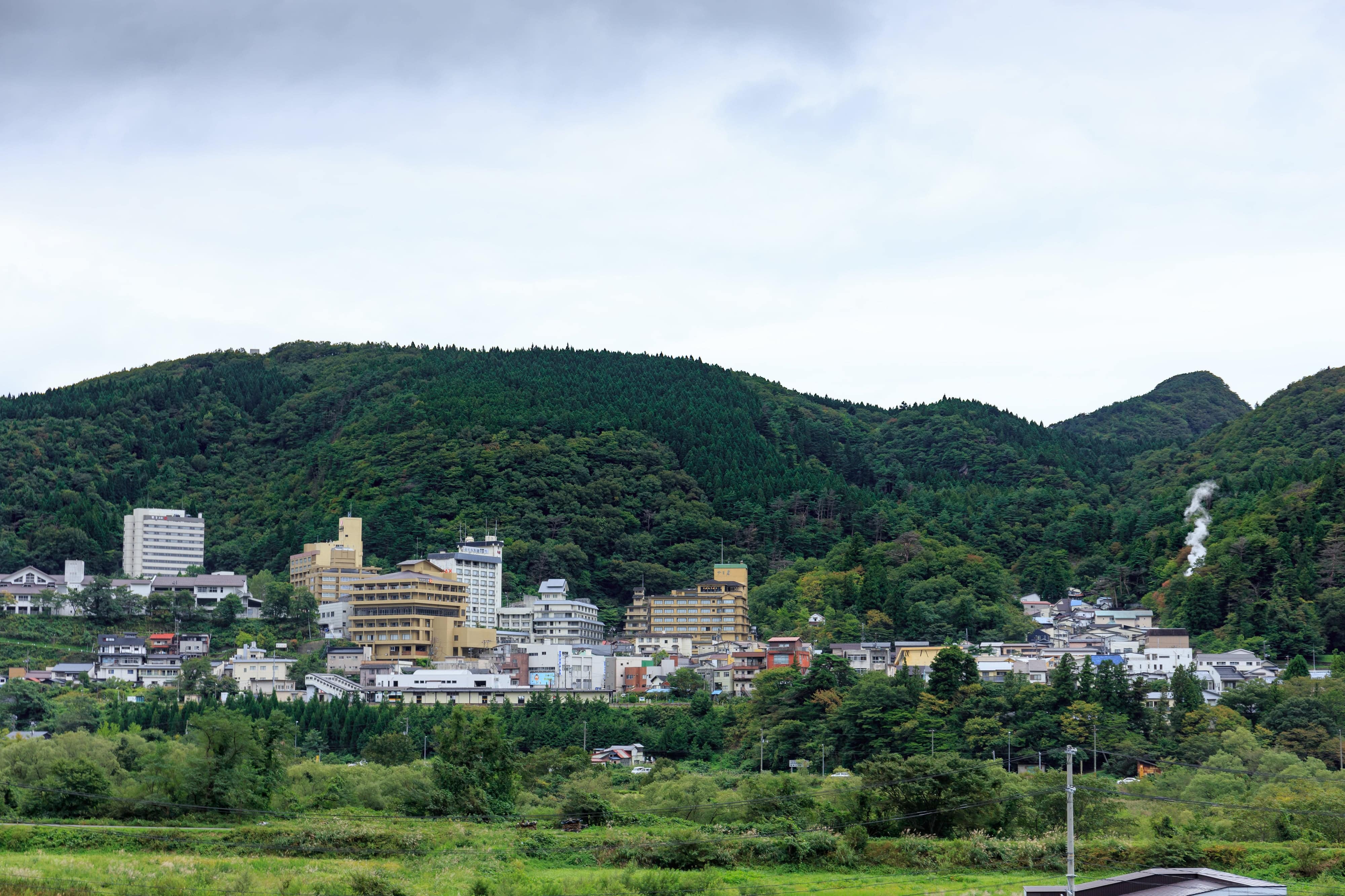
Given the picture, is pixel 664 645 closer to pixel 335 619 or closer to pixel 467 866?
pixel 335 619

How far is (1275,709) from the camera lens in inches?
2308

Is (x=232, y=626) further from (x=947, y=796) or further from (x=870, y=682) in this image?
(x=947, y=796)

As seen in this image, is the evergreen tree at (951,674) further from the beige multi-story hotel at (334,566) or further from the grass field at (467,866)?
the beige multi-story hotel at (334,566)

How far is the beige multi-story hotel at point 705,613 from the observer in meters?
94.5

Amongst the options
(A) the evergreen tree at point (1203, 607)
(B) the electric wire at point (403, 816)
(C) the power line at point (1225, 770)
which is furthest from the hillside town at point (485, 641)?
(B) the electric wire at point (403, 816)

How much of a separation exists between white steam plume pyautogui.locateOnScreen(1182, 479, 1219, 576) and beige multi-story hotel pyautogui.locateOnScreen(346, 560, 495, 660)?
4102cm

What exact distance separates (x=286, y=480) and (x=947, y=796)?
8920 centimetres

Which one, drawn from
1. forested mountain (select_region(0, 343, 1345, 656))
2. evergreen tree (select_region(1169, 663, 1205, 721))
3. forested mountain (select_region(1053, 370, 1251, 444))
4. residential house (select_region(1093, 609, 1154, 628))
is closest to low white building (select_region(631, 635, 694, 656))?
forested mountain (select_region(0, 343, 1345, 656))

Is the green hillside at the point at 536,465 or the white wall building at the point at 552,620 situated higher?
the green hillside at the point at 536,465

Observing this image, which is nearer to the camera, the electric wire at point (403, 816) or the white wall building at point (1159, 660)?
the electric wire at point (403, 816)

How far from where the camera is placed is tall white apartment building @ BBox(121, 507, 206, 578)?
107438 millimetres

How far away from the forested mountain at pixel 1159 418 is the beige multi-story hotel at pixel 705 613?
86.7 m

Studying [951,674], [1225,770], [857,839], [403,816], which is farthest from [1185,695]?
[403,816]

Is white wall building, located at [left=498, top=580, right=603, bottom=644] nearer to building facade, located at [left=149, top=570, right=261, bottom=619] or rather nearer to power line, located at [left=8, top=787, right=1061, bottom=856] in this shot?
building facade, located at [left=149, top=570, right=261, bottom=619]
